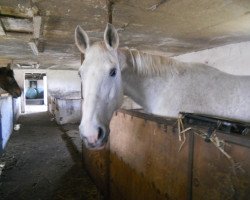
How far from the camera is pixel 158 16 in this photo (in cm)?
266

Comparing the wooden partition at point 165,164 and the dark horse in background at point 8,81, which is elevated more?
the dark horse in background at point 8,81

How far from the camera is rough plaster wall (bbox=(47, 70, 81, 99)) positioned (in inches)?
421

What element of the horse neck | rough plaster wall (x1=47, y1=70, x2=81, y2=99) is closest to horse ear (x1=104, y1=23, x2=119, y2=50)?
the horse neck

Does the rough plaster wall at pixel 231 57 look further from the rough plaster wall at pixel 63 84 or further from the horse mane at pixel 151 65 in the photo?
the rough plaster wall at pixel 63 84

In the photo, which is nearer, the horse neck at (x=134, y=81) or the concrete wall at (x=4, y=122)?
the horse neck at (x=134, y=81)

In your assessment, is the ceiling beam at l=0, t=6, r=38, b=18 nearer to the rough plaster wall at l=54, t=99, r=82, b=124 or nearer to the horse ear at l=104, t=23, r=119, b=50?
the horse ear at l=104, t=23, r=119, b=50

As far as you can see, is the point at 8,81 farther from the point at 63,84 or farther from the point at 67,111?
the point at 63,84

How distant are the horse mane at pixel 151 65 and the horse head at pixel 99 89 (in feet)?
0.82

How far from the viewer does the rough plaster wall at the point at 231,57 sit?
155 inches

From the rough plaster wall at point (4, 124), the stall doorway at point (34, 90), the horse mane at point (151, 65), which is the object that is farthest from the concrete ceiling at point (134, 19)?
the stall doorway at point (34, 90)

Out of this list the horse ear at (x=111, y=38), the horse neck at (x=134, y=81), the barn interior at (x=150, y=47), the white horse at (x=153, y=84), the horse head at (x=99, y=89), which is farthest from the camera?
the horse neck at (x=134, y=81)

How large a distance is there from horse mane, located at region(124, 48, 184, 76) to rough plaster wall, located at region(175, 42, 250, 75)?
2.70 metres

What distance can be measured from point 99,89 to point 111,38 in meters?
0.45

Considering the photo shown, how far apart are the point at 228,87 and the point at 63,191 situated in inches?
90.8
